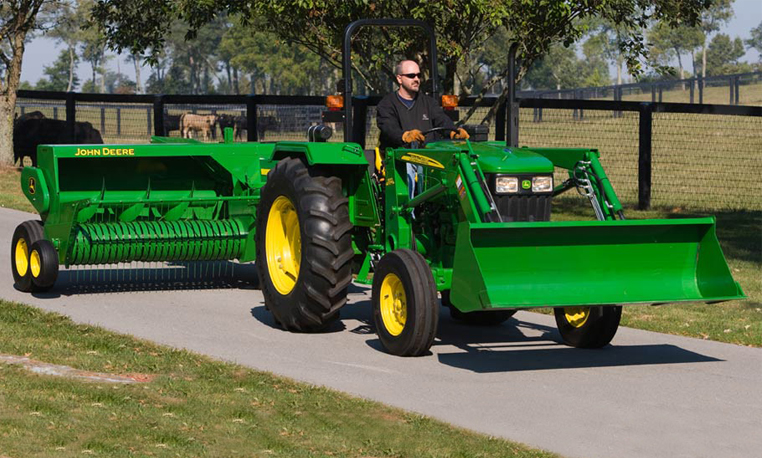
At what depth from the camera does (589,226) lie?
307 inches

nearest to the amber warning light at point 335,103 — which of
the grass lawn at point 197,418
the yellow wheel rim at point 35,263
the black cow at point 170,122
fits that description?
the grass lawn at point 197,418

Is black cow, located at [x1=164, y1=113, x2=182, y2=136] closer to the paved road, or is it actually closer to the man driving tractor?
the paved road

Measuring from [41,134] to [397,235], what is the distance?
17768mm

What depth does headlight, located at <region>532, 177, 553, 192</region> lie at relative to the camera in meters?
8.27

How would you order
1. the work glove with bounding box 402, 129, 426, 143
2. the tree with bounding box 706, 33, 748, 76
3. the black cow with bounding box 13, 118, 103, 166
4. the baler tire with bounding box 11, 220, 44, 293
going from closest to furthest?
the work glove with bounding box 402, 129, 426, 143 < the baler tire with bounding box 11, 220, 44, 293 < the black cow with bounding box 13, 118, 103, 166 < the tree with bounding box 706, 33, 748, 76

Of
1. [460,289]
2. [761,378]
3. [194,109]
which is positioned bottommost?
[761,378]

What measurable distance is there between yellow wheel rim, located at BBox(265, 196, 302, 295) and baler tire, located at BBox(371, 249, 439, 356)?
1.40m

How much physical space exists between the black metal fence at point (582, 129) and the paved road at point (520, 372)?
8.14 meters

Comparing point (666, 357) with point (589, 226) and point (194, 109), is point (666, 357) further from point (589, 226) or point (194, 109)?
point (194, 109)

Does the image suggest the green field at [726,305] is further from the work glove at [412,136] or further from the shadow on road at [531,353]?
the work glove at [412,136]

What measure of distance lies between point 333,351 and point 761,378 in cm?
288

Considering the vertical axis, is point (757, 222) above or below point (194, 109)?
below

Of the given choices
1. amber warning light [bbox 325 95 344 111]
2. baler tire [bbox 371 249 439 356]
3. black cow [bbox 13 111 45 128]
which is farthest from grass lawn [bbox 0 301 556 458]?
black cow [bbox 13 111 45 128]

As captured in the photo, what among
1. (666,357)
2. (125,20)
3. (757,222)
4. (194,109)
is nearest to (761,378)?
(666,357)
